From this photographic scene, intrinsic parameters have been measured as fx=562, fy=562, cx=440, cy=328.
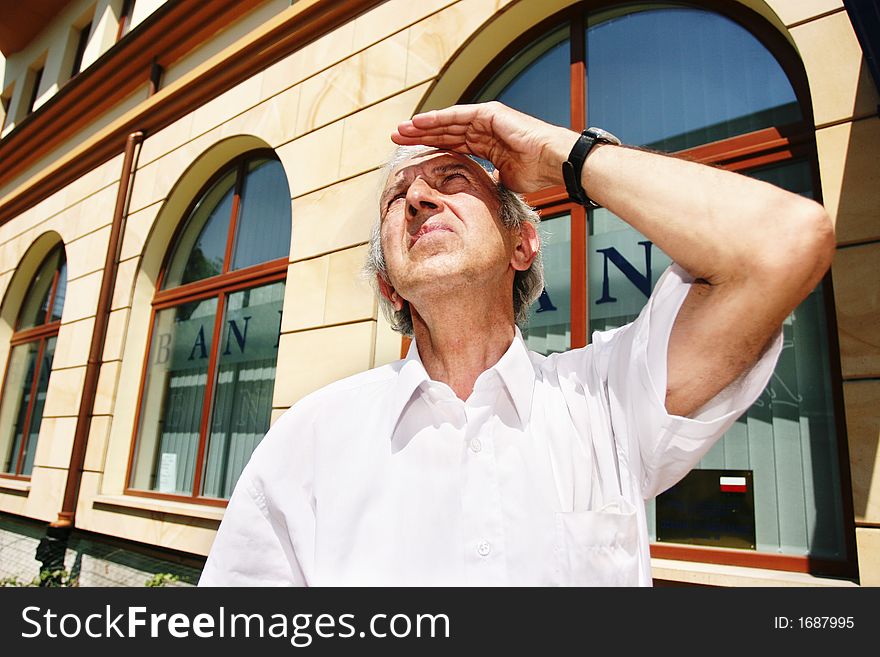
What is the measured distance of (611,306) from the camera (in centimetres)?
312

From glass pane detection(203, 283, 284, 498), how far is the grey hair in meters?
2.84

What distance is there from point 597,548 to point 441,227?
2.94 feet

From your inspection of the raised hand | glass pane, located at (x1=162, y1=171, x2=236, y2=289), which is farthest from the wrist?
glass pane, located at (x1=162, y1=171, x2=236, y2=289)

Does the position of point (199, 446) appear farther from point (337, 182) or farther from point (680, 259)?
point (680, 259)

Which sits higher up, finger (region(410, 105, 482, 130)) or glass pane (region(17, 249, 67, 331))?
glass pane (region(17, 249, 67, 331))

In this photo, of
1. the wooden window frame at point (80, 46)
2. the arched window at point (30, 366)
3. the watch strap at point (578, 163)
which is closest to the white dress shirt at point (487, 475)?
the watch strap at point (578, 163)

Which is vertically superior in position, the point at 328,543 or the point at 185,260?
the point at 185,260

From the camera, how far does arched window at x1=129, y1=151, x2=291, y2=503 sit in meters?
4.81

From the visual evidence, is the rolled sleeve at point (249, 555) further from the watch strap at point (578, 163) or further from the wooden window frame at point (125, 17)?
the wooden window frame at point (125, 17)

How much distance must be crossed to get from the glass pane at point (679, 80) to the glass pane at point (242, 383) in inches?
117

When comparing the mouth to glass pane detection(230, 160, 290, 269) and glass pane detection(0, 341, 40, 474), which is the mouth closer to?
glass pane detection(230, 160, 290, 269)

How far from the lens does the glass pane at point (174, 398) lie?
5.28m
